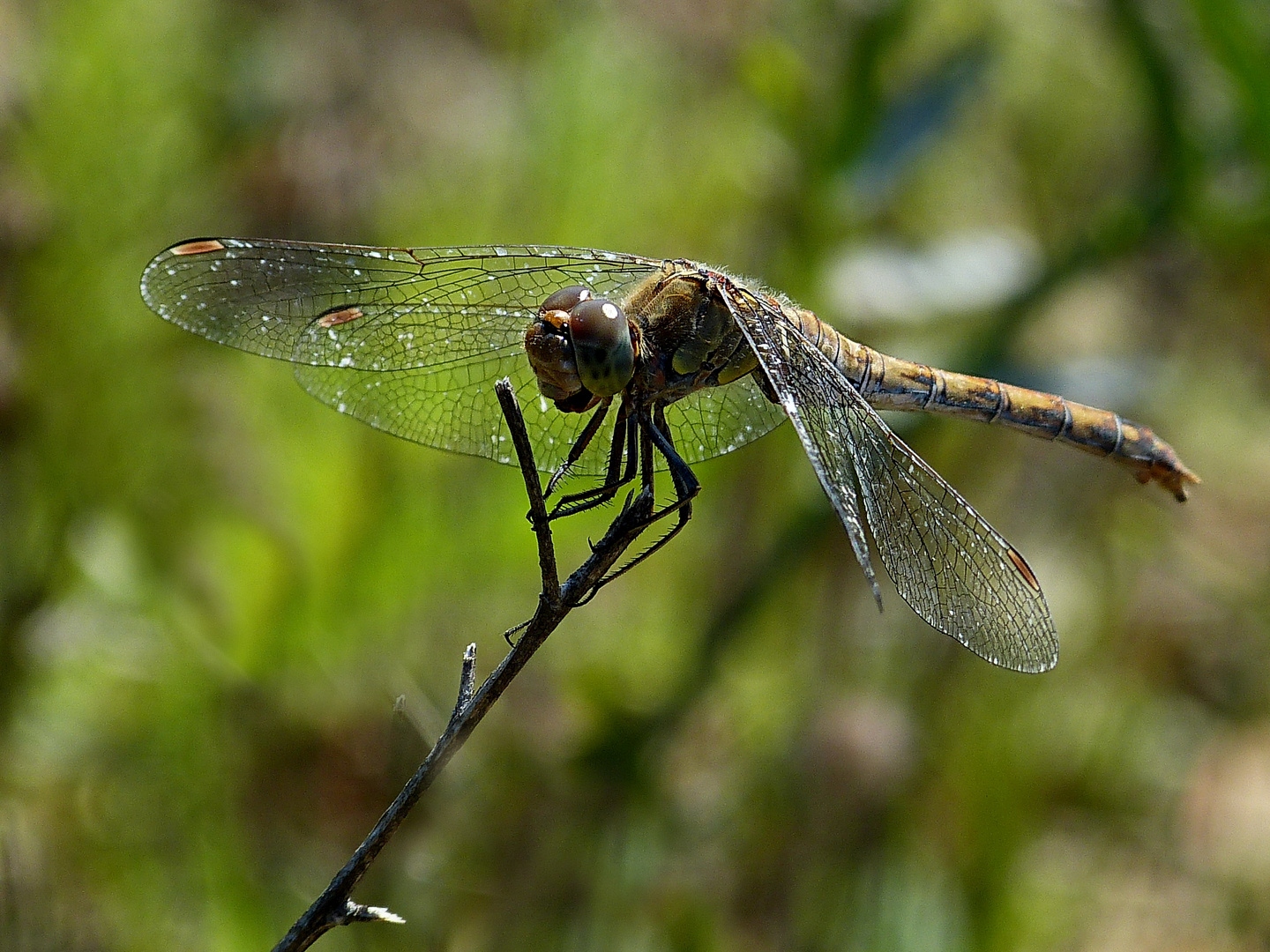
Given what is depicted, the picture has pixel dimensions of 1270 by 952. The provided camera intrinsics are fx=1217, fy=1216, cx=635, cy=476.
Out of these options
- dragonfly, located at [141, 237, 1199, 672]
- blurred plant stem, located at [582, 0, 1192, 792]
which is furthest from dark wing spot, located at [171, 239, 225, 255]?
blurred plant stem, located at [582, 0, 1192, 792]

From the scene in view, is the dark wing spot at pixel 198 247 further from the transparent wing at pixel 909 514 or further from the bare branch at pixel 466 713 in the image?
the bare branch at pixel 466 713

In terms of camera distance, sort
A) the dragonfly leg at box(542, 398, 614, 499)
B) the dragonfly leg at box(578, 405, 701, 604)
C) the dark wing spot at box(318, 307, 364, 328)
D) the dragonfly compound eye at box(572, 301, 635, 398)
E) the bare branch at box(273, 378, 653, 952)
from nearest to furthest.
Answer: the bare branch at box(273, 378, 653, 952) → the dragonfly leg at box(578, 405, 701, 604) → the dragonfly compound eye at box(572, 301, 635, 398) → the dragonfly leg at box(542, 398, 614, 499) → the dark wing spot at box(318, 307, 364, 328)

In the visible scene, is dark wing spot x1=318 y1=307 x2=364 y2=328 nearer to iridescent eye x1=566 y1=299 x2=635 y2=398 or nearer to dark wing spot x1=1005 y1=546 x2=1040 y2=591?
iridescent eye x1=566 y1=299 x2=635 y2=398

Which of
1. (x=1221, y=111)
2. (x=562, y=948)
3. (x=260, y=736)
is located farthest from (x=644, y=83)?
(x=562, y=948)

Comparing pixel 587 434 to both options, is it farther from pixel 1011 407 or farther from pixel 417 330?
pixel 1011 407

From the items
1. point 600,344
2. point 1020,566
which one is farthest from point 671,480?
point 1020,566

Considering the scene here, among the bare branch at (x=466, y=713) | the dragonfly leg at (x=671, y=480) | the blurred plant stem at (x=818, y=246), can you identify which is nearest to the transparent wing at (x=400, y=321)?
the dragonfly leg at (x=671, y=480)

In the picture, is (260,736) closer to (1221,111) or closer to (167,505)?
(167,505)
